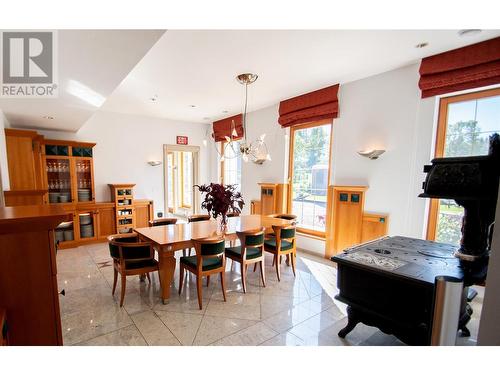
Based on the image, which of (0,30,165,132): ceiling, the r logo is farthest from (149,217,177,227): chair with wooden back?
the r logo

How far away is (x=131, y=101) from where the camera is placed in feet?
15.1

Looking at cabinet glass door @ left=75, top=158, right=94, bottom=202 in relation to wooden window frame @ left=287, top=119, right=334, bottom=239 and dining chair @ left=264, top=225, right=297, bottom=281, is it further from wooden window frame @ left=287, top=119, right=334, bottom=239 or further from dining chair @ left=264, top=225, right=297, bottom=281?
wooden window frame @ left=287, top=119, right=334, bottom=239

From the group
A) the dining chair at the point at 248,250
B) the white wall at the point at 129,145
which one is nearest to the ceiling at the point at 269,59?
the white wall at the point at 129,145

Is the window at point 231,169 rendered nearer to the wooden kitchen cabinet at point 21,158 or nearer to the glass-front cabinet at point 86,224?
the glass-front cabinet at point 86,224

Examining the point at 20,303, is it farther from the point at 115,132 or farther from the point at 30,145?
the point at 115,132

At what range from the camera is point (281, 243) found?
3.43 m

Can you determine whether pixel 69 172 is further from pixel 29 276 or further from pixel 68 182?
pixel 29 276

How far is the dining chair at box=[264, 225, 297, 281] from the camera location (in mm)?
3273

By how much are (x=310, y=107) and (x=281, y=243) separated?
2471 millimetres

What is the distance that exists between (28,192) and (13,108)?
1197mm

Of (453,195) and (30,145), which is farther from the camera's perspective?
(30,145)

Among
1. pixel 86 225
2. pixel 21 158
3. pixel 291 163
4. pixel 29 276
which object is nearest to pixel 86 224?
pixel 86 225

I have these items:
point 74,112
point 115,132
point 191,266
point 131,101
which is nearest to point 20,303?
point 191,266

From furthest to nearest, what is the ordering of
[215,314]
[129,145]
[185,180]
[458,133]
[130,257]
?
1. [185,180]
2. [129,145]
3. [458,133]
4. [130,257]
5. [215,314]
